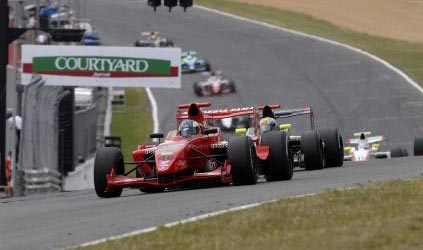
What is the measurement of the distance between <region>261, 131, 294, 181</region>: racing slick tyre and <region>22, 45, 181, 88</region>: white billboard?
11.8 meters

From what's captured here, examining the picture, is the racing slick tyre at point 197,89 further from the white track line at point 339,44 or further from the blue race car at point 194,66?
the white track line at point 339,44

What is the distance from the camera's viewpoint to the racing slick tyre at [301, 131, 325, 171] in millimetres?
19562

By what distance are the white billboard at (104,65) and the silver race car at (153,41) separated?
2328 centimetres

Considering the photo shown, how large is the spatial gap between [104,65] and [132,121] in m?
→ 14.2

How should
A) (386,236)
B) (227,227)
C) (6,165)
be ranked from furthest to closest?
1. (6,165)
2. (227,227)
3. (386,236)

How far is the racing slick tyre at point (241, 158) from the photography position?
49.8 ft

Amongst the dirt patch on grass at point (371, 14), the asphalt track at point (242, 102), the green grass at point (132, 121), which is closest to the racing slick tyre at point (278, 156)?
the asphalt track at point (242, 102)

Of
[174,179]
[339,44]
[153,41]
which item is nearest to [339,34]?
[339,44]

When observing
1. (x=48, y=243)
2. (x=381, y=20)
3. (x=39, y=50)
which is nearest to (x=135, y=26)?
(x=381, y=20)

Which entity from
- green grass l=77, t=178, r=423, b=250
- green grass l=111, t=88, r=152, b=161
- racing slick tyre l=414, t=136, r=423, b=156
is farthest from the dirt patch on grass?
green grass l=77, t=178, r=423, b=250

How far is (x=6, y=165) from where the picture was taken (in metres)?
24.8

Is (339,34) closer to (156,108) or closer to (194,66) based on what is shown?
(194,66)

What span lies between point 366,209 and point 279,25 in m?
50.2

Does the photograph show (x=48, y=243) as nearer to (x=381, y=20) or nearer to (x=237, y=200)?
(x=237, y=200)
